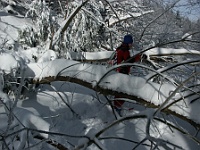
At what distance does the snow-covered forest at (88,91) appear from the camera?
1.65m

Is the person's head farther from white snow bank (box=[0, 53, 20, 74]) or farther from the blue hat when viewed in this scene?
white snow bank (box=[0, 53, 20, 74])

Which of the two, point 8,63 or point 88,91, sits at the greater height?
point 8,63

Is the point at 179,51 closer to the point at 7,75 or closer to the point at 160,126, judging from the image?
the point at 160,126

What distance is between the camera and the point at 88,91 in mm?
5195

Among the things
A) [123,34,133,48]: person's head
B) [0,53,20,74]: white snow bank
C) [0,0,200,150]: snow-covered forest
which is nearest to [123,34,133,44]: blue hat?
[123,34,133,48]: person's head

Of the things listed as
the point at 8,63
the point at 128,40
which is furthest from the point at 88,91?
the point at 8,63

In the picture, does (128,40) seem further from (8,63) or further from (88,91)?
(8,63)

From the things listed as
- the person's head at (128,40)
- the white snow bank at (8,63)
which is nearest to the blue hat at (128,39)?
the person's head at (128,40)

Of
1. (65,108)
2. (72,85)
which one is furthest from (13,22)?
(65,108)

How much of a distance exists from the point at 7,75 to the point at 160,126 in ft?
8.22

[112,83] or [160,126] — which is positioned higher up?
[112,83]

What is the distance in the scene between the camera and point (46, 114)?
13.6 ft

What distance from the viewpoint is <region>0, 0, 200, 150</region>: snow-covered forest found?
1.65 meters

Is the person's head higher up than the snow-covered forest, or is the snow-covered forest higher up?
the person's head
